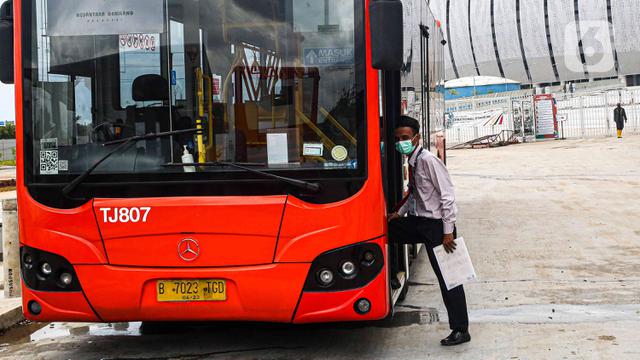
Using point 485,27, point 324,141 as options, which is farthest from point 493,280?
point 485,27

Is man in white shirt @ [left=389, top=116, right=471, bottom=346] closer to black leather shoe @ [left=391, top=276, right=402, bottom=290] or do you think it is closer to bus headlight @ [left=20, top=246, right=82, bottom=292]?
black leather shoe @ [left=391, top=276, right=402, bottom=290]

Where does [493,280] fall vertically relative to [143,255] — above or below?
below

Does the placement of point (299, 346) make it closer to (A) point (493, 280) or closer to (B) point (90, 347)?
(B) point (90, 347)

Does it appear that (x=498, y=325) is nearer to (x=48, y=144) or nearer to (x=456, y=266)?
(x=456, y=266)

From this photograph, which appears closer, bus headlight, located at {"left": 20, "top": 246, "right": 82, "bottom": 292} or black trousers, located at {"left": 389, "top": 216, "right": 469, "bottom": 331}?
bus headlight, located at {"left": 20, "top": 246, "right": 82, "bottom": 292}

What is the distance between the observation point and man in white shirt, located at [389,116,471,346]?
19.3 ft

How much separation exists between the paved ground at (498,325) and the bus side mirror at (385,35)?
208 centimetres

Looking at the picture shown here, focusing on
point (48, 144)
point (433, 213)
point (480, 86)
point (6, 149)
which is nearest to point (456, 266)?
point (433, 213)

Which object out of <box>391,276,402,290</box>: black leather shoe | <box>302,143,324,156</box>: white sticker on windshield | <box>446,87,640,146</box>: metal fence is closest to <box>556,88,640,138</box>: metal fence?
<box>446,87,640,146</box>: metal fence

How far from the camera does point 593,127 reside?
37.4 m

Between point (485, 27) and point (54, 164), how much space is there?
64.1 m

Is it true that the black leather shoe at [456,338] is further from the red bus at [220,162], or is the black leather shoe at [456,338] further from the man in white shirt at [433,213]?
the red bus at [220,162]

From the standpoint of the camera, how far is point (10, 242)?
7.63m

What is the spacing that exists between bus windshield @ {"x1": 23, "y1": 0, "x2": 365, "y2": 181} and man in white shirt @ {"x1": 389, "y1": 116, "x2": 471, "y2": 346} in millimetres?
832
